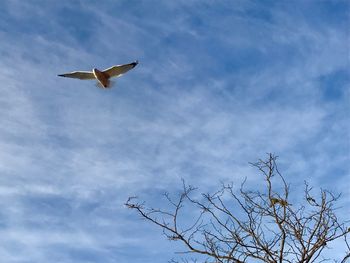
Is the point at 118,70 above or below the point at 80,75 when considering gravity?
below

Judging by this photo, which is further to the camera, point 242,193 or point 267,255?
point 242,193

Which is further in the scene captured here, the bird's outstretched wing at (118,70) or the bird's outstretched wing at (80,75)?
the bird's outstretched wing at (80,75)

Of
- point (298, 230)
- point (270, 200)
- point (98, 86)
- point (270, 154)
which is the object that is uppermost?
point (98, 86)

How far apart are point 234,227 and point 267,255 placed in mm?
691

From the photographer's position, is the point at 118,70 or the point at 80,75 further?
the point at 80,75

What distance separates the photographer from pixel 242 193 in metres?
8.64

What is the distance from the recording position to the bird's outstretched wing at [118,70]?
1477 centimetres

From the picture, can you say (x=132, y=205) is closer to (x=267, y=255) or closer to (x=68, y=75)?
(x=267, y=255)

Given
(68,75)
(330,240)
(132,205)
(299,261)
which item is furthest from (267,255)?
(68,75)

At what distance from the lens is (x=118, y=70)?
1484cm

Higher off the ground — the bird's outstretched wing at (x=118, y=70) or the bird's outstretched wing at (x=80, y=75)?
the bird's outstretched wing at (x=80, y=75)

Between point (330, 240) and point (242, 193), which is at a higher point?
point (242, 193)

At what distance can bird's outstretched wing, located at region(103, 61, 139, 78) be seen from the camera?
48.5 ft

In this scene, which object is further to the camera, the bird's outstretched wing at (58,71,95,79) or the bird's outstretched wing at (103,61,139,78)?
the bird's outstretched wing at (58,71,95,79)
